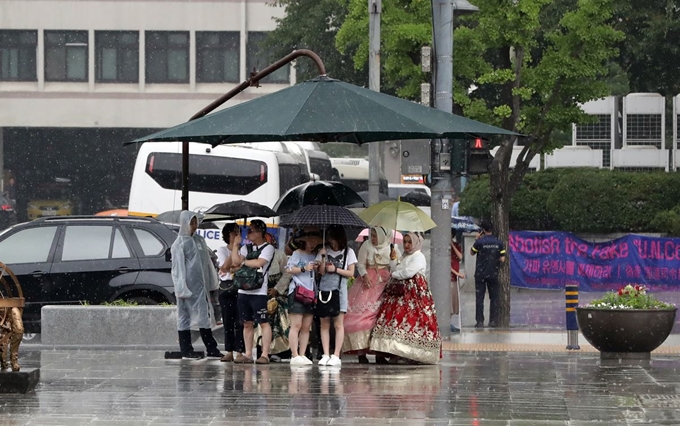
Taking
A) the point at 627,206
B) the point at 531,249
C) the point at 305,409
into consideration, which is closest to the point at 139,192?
the point at 531,249

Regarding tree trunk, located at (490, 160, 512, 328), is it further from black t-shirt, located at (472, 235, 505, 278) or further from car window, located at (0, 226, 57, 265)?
car window, located at (0, 226, 57, 265)

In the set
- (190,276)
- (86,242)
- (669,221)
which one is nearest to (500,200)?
(669,221)

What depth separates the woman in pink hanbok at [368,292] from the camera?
14.9m

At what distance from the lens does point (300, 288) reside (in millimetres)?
14438

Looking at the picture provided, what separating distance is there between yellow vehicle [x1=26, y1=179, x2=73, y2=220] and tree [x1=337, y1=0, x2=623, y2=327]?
97.3 feet

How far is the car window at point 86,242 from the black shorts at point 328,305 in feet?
15.3

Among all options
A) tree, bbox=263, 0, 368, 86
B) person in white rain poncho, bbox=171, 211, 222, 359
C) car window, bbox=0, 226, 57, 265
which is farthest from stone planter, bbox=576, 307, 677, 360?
tree, bbox=263, 0, 368, 86

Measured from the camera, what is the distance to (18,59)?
185 ft

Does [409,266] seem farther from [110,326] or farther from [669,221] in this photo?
[669,221]

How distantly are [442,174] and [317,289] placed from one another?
489 centimetres

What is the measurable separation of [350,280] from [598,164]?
2472cm

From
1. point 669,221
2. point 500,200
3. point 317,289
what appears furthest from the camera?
point 669,221

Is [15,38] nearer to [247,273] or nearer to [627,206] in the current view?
[627,206]

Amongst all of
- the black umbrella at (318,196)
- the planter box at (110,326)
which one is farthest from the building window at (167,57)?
the black umbrella at (318,196)
